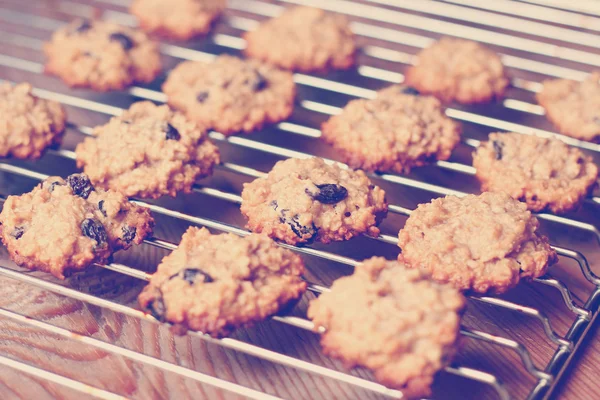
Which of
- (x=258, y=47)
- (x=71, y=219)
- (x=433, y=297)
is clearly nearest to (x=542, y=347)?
(x=433, y=297)

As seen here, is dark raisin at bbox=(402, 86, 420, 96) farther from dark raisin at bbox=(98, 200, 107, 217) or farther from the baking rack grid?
dark raisin at bbox=(98, 200, 107, 217)

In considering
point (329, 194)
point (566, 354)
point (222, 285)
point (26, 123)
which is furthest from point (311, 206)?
point (26, 123)

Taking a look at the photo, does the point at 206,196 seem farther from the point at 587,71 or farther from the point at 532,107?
the point at 587,71

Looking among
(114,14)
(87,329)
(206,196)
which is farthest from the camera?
(114,14)

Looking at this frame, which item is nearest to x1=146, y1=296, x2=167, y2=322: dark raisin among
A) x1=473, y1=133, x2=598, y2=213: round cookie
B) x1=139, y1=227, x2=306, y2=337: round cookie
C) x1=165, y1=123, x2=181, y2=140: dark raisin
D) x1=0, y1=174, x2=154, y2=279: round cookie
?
x1=139, y1=227, x2=306, y2=337: round cookie

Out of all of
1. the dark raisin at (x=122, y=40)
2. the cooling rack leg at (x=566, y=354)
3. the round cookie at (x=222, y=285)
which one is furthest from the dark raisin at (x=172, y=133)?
the cooling rack leg at (x=566, y=354)

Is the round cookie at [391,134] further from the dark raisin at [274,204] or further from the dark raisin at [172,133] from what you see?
the dark raisin at [172,133]

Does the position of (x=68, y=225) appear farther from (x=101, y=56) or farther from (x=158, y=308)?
(x=101, y=56)
